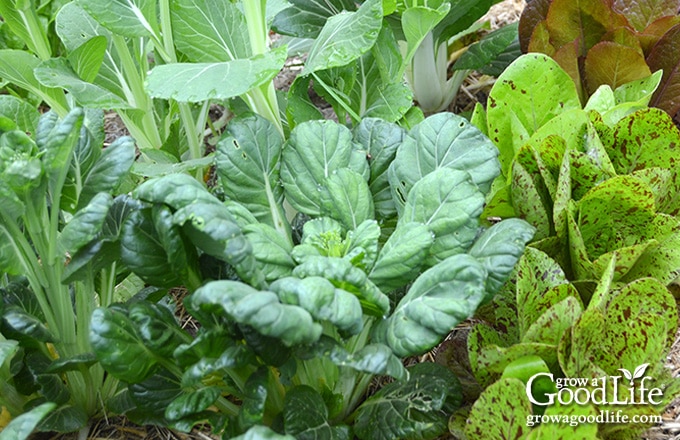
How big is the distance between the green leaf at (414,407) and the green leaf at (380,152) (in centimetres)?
27

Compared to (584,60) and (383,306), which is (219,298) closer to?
(383,306)

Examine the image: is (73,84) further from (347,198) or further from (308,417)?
(308,417)

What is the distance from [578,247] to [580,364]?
0.20 meters

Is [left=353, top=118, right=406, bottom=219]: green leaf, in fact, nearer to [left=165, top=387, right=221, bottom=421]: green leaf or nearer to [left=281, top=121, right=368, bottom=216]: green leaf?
[left=281, top=121, right=368, bottom=216]: green leaf

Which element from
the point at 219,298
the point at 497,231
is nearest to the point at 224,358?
the point at 219,298

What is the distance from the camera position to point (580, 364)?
911mm

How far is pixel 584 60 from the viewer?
4.55 ft

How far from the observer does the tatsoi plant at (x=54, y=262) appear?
0.86 m

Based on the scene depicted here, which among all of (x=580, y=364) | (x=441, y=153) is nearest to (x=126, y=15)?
(x=441, y=153)

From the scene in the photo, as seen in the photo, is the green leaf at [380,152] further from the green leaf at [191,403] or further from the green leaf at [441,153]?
the green leaf at [191,403]

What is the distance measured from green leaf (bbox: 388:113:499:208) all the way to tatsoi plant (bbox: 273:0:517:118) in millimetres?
176

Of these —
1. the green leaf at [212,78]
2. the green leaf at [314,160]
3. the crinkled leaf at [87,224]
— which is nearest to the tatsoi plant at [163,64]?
the green leaf at [212,78]

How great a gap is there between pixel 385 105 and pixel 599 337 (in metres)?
0.56

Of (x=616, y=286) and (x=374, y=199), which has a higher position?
(x=374, y=199)
